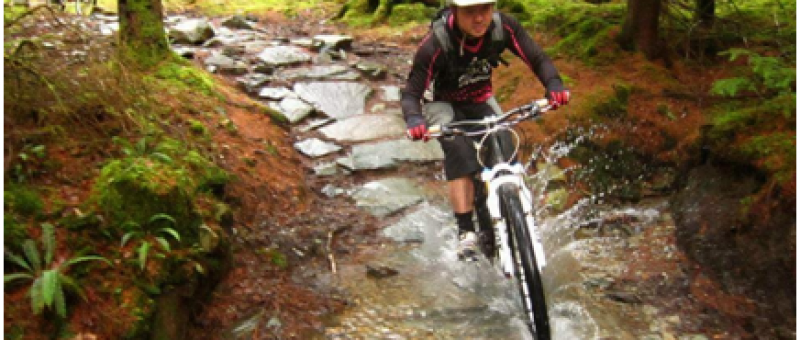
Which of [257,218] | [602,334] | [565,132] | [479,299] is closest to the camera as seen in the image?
[602,334]

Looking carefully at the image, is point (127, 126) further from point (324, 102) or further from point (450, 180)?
point (324, 102)

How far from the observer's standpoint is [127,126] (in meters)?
4.91

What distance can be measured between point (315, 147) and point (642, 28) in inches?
185

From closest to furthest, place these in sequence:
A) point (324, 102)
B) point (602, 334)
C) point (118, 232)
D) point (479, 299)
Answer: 1. point (118, 232)
2. point (602, 334)
3. point (479, 299)
4. point (324, 102)

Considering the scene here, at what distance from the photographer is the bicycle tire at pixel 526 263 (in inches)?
143

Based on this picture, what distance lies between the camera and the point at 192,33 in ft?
41.9

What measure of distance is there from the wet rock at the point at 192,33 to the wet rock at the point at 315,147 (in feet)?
19.0

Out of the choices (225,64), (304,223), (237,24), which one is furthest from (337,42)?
(304,223)

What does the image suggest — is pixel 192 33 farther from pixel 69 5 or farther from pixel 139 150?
pixel 139 150

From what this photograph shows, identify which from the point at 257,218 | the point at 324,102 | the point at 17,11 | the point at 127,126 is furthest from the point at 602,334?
the point at 324,102

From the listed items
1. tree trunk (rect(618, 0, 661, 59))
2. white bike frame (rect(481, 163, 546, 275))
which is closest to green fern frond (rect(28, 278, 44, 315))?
white bike frame (rect(481, 163, 546, 275))

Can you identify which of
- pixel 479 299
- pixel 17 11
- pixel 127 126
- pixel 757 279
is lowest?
pixel 479 299

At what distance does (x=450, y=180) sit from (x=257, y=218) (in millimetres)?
2021

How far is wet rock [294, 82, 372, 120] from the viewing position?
9.36m
